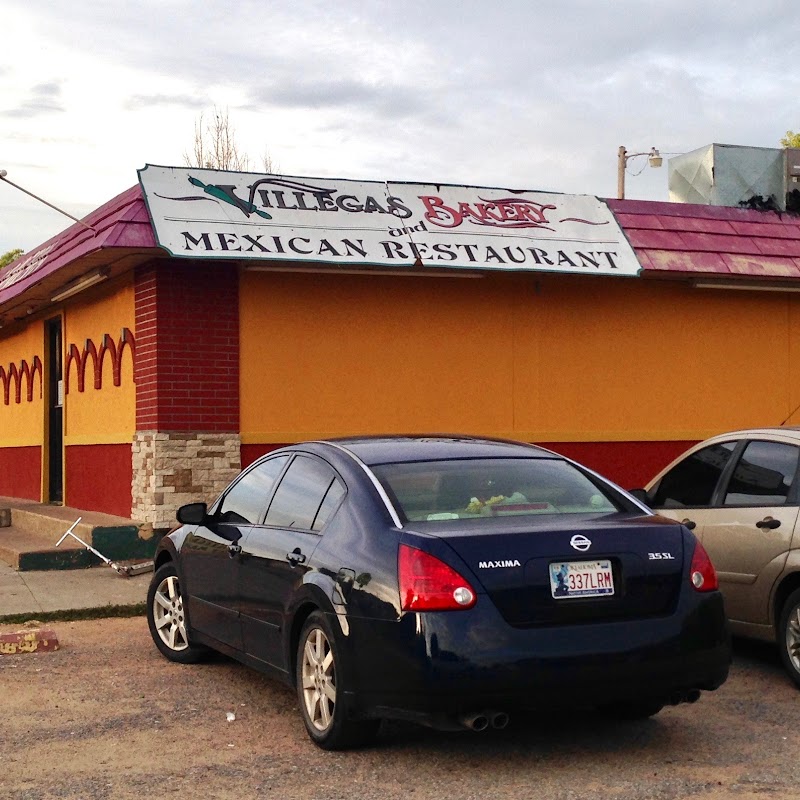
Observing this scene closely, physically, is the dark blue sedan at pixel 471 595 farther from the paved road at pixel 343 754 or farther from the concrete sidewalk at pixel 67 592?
the concrete sidewalk at pixel 67 592

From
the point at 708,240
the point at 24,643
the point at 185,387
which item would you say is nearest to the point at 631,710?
the point at 24,643

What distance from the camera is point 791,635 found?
7.52 meters

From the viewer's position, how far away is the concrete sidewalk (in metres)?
10.5

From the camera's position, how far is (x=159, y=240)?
12500 mm

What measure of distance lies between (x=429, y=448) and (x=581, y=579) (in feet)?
4.61

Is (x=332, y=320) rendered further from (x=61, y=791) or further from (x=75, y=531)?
(x=61, y=791)

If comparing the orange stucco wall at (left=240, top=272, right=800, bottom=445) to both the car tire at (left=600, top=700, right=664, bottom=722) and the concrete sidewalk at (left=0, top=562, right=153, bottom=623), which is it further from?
the car tire at (left=600, top=700, right=664, bottom=722)

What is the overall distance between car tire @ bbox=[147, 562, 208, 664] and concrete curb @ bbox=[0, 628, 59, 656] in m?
0.80

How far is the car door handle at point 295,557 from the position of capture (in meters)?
6.39

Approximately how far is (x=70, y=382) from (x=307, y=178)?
5.32 meters

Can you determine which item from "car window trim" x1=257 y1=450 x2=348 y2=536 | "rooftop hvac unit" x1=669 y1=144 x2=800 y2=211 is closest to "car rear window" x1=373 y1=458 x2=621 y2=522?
"car window trim" x1=257 y1=450 x2=348 y2=536

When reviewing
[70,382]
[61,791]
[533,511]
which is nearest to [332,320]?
[70,382]

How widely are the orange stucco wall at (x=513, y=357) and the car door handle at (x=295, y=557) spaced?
7503 millimetres

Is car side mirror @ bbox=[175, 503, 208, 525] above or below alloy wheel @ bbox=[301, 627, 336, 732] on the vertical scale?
above
